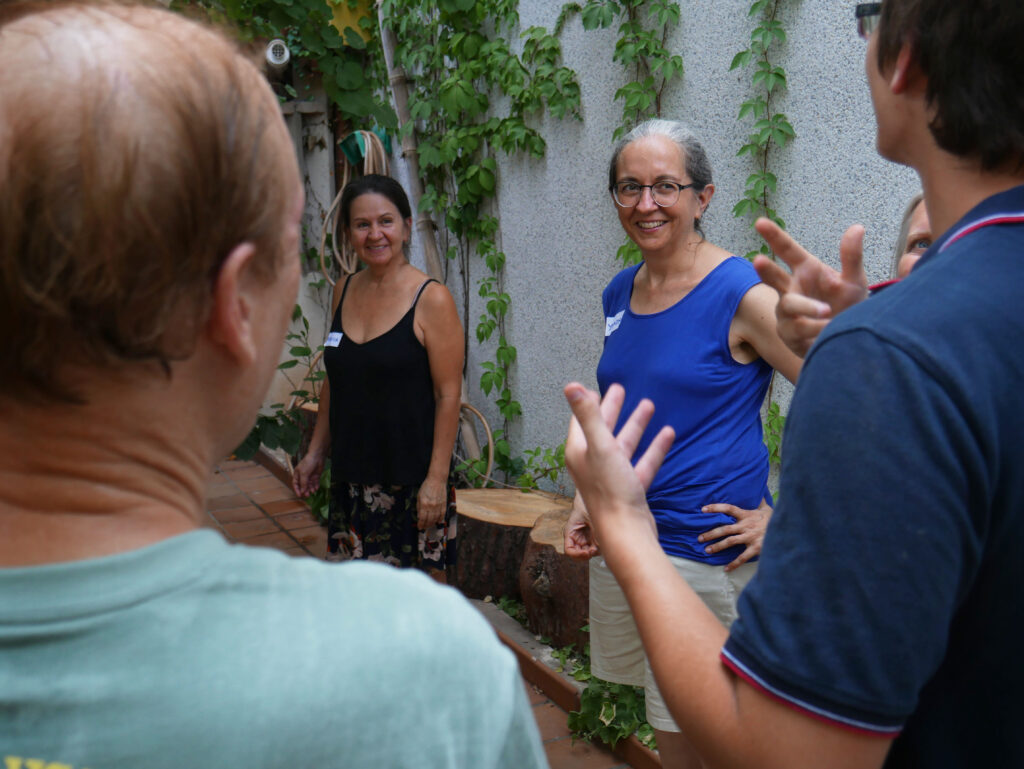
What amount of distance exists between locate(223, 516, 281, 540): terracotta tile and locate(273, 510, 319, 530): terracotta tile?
0.21 feet

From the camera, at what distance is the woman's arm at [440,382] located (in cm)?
307

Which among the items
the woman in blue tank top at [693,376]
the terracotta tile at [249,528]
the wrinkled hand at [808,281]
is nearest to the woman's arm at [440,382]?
the woman in blue tank top at [693,376]

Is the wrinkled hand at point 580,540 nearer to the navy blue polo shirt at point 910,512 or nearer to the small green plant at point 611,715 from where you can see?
the small green plant at point 611,715

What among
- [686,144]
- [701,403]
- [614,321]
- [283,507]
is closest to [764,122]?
[686,144]

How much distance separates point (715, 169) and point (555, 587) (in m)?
1.80

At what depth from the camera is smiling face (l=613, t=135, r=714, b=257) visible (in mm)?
2393

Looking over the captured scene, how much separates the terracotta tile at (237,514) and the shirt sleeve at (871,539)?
17.8 ft

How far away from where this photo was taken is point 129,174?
1.66 feet

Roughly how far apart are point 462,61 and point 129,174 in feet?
15.6

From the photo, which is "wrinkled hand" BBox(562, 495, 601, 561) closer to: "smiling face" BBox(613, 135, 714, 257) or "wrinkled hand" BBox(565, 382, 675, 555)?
"smiling face" BBox(613, 135, 714, 257)

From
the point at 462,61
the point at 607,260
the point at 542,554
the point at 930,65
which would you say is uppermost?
the point at 462,61

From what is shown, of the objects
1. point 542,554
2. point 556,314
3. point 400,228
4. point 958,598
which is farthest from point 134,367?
point 556,314

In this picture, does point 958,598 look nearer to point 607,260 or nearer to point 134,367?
point 134,367

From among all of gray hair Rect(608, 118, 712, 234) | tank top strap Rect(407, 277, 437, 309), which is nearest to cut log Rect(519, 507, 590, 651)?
tank top strap Rect(407, 277, 437, 309)
